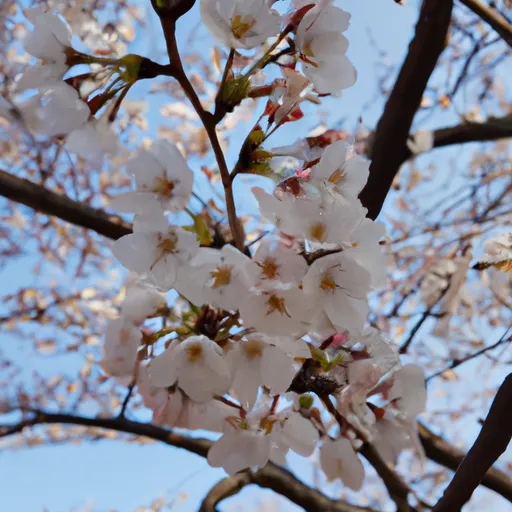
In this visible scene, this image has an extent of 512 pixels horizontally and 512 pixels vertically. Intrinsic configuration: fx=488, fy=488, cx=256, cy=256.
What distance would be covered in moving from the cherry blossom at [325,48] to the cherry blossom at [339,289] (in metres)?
0.19

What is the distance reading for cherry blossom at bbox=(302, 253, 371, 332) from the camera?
0.43 meters

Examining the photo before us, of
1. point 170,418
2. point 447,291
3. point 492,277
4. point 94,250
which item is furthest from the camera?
point 94,250

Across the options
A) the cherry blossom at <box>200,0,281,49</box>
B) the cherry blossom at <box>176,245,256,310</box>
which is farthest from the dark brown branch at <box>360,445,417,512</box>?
the cherry blossom at <box>200,0,281,49</box>

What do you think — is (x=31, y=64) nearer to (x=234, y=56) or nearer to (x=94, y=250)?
(x=234, y=56)

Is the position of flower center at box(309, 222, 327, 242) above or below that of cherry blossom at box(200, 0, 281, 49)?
below

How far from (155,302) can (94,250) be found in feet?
6.89

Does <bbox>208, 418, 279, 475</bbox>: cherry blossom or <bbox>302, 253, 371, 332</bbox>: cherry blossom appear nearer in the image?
<bbox>302, 253, 371, 332</bbox>: cherry blossom

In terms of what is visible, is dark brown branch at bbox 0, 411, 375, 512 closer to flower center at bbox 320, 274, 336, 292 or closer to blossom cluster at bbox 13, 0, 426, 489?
blossom cluster at bbox 13, 0, 426, 489

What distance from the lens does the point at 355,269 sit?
44 cm

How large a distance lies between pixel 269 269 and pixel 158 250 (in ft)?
0.36

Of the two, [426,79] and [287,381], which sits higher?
[426,79]

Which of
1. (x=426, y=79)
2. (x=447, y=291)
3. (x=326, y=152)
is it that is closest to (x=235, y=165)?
(x=326, y=152)

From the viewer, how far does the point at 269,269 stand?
43 centimetres

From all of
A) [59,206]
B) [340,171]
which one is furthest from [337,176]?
[59,206]
